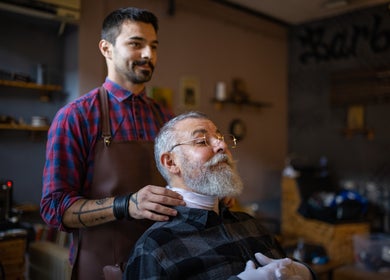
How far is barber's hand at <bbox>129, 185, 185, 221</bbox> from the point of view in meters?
1.21

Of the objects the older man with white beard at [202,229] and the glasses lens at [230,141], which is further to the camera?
the glasses lens at [230,141]

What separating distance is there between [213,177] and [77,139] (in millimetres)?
540

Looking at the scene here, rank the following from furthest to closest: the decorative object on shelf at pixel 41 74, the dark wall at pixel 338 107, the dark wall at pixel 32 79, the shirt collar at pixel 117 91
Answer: the dark wall at pixel 338 107, the decorative object on shelf at pixel 41 74, the dark wall at pixel 32 79, the shirt collar at pixel 117 91

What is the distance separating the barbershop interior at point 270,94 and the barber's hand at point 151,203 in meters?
1.40

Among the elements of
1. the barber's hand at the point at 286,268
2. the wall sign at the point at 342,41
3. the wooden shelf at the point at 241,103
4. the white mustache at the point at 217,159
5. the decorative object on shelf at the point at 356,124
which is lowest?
the barber's hand at the point at 286,268

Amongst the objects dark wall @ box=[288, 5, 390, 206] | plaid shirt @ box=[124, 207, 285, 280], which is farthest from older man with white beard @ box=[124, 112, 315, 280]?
dark wall @ box=[288, 5, 390, 206]

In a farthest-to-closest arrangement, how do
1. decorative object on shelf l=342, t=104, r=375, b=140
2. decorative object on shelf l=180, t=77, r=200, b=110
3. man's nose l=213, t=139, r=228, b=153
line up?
decorative object on shelf l=342, t=104, r=375, b=140, decorative object on shelf l=180, t=77, r=200, b=110, man's nose l=213, t=139, r=228, b=153

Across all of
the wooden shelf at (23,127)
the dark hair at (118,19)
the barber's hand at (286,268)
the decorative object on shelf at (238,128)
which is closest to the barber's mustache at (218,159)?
Result: the barber's hand at (286,268)

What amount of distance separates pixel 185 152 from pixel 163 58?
2518mm

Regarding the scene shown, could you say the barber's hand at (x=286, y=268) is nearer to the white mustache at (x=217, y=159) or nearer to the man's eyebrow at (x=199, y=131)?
the white mustache at (x=217, y=159)

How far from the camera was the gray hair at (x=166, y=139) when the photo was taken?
58.4 inches

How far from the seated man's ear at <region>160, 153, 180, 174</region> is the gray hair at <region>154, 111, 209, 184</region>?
0.05 feet

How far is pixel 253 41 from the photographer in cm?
479

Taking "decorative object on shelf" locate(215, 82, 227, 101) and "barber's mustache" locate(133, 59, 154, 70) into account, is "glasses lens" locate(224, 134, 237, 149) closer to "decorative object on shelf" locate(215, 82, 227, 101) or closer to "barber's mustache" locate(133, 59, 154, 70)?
"barber's mustache" locate(133, 59, 154, 70)
